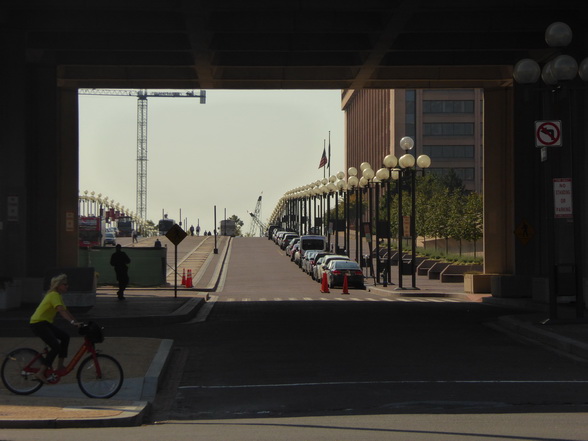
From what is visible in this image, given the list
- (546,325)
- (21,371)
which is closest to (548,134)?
(546,325)

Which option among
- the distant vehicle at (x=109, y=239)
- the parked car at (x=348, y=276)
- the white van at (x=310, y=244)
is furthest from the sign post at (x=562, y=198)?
the distant vehicle at (x=109, y=239)

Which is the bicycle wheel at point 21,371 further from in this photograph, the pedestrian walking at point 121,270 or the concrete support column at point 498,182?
the concrete support column at point 498,182

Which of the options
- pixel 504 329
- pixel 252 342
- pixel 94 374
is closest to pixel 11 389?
pixel 94 374

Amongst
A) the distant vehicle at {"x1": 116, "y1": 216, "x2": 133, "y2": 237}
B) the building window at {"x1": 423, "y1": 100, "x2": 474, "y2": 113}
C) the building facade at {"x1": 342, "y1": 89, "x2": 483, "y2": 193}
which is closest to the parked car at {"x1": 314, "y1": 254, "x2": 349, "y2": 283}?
the building facade at {"x1": 342, "y1": 89, "x2": 483, "y2": 193}

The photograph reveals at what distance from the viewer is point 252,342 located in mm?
21891

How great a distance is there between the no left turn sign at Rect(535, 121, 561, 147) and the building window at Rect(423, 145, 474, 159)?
422ft

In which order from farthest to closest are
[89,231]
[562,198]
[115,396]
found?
1. [89,231]
2. [562,198]
3. [115,396]

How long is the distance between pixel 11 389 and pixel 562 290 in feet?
45.2

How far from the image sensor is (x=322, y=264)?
183ft

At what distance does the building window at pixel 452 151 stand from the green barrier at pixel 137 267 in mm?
108030

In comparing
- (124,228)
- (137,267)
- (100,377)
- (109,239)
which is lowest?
(100,377)

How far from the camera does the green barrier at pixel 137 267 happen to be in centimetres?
4591

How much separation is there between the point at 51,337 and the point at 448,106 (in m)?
140

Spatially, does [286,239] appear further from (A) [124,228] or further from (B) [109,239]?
(A) [124,228]
